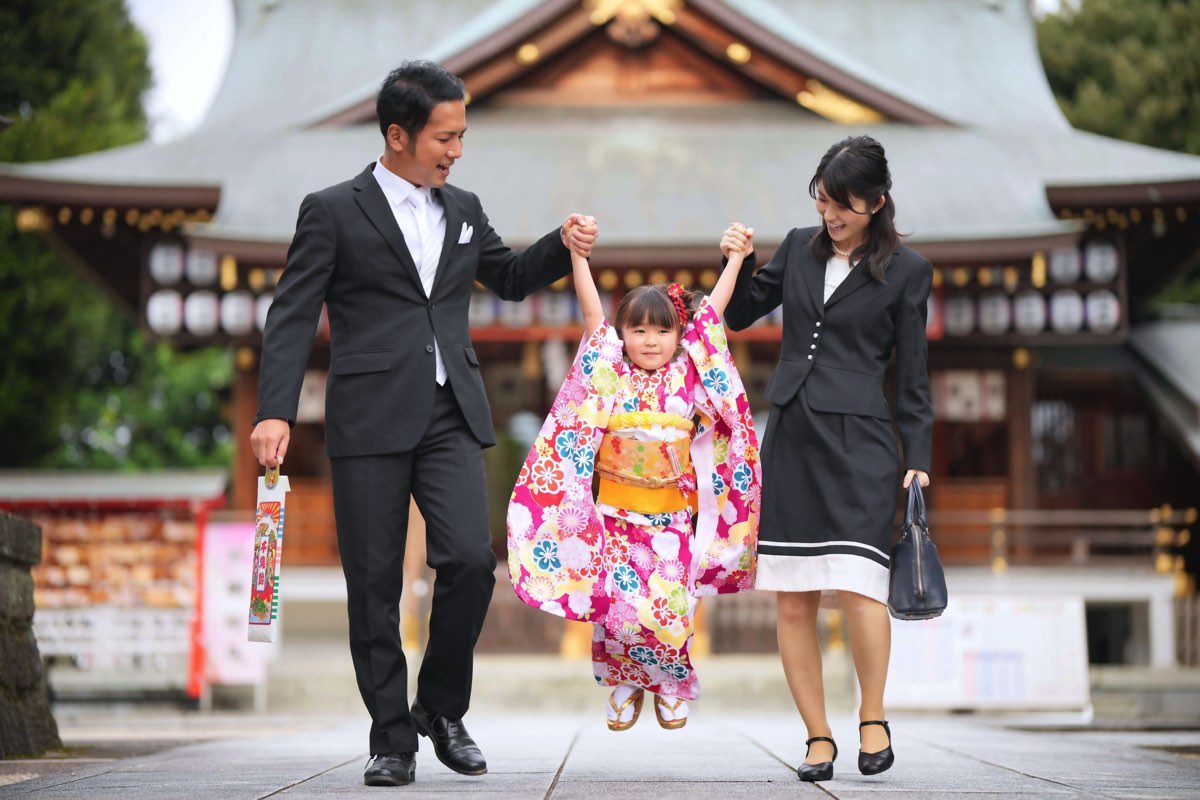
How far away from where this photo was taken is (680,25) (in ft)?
51.6

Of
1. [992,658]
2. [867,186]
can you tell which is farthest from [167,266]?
[867,186]

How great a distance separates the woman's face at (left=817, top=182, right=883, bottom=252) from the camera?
15.1 ft

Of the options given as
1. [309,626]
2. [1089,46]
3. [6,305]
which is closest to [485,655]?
[309,626]

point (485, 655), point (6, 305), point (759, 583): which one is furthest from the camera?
point (6, 305)

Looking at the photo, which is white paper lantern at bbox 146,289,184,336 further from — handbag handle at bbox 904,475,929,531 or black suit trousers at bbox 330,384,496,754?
handbag handle at bbox 904,475,929,531

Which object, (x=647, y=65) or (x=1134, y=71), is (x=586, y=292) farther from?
(x=1134, y=71)

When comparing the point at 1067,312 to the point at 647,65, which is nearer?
the point at 1067,312

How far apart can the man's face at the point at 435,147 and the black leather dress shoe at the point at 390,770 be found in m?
1.70

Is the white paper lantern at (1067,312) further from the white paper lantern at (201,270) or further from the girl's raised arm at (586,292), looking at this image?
the girl's raised arm at (586,292)

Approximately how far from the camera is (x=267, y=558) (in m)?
4.28

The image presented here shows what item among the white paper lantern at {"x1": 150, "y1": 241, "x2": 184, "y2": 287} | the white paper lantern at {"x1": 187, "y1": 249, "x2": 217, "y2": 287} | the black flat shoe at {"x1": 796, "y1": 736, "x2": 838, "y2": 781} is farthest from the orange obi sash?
the white paper lantern at {"x1": 150, "y1": 241, "x2": 184, "y2": 287}

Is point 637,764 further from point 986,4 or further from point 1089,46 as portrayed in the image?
point 1089,46

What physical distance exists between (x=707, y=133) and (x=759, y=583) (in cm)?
1183

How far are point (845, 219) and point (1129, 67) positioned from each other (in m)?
19.0
